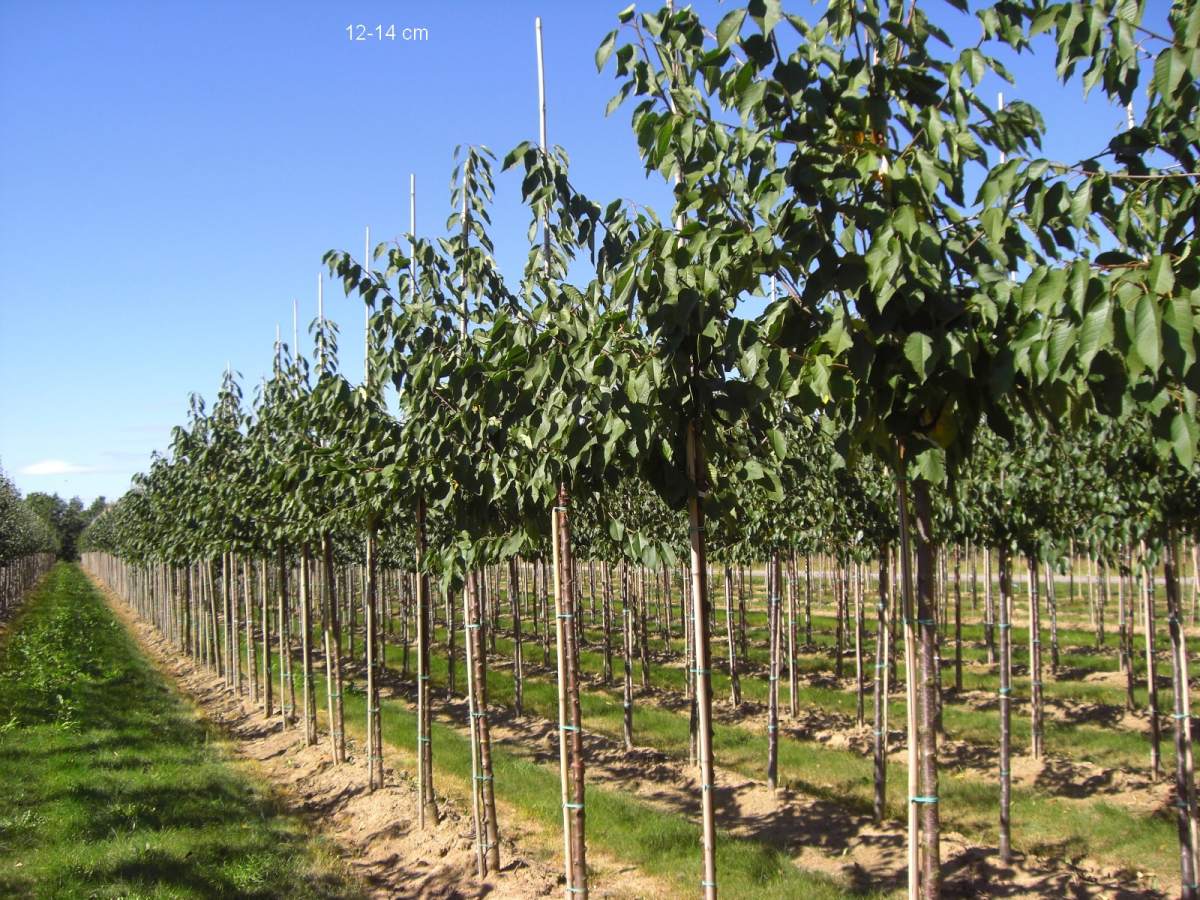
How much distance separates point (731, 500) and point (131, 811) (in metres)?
8.12

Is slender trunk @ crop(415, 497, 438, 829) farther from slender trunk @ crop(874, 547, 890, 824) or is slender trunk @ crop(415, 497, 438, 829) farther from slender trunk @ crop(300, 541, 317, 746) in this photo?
slender trunk @ crop(874, 547, 890, 824)

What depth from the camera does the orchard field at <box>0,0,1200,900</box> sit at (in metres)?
2.97

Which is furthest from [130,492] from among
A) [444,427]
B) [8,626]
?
[444,427]

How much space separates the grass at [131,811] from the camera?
774cm

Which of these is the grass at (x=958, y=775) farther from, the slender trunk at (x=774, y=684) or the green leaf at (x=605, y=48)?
the green leaf at (x=605, y=48)

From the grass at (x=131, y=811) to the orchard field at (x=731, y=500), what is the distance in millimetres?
74

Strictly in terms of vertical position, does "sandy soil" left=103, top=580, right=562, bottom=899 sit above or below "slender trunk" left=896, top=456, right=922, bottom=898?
below

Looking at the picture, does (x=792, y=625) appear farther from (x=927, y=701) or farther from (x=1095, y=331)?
(x=1095, y=331)

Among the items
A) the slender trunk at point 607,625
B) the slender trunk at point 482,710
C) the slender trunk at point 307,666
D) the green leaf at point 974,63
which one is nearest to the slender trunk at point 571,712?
the slender trunk at point 482,710

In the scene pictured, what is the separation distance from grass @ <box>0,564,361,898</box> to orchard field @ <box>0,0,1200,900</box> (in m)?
0.07

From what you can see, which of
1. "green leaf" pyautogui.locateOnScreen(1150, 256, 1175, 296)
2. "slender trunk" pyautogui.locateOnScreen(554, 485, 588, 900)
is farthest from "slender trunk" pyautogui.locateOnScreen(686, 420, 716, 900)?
"green leaf" pyautogui.locateOnScreen(1150, 256, 1175, 296)

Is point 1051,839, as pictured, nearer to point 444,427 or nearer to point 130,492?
point 444,427

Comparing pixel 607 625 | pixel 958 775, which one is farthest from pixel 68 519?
pixel 958 775

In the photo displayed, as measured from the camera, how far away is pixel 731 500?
191 inches
